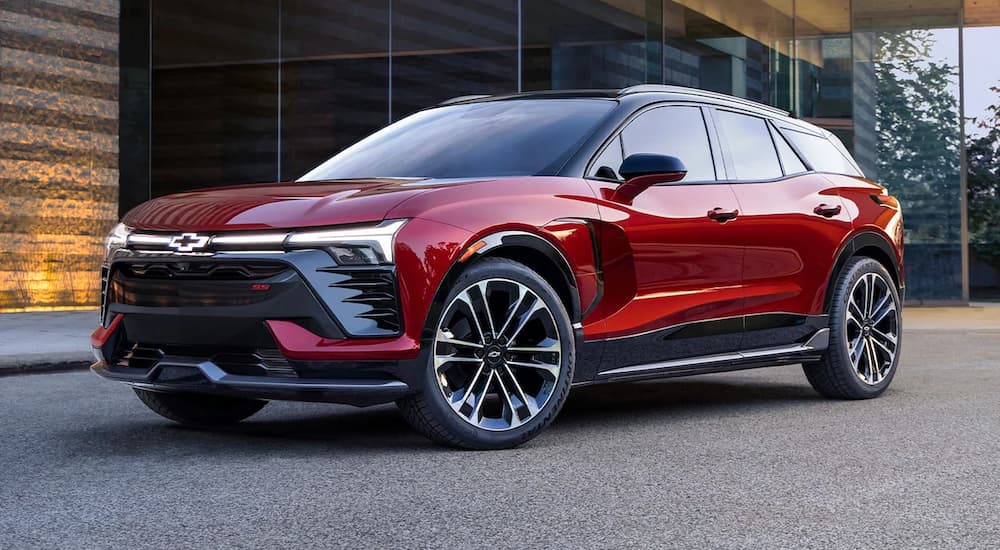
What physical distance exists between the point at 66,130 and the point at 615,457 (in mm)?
12922

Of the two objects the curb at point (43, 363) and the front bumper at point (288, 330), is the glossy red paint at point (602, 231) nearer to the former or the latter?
the front bumper at point (288, 330)

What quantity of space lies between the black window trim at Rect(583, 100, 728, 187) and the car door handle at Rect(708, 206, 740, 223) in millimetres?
161

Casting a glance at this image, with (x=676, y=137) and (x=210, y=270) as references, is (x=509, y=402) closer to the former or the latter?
(x=210, y=270)

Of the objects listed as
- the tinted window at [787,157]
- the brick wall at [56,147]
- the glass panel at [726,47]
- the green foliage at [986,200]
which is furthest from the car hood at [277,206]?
the green foliage at [986,200]

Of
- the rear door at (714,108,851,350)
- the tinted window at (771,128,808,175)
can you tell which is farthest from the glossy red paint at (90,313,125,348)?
the tinted window at (771,128,808,175)

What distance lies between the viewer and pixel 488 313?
528 centimetres

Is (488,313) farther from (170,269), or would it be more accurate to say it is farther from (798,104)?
(798,104)

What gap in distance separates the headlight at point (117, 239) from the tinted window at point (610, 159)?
2.02 m

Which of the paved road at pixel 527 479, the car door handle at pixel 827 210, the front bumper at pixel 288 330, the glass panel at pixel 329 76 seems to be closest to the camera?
the paved road at pixel 527 479

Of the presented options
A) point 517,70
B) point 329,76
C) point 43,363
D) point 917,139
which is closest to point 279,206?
point 43,363

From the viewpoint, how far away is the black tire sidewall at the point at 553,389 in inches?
201

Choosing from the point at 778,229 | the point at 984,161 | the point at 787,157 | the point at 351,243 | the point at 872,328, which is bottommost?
the point at 872,328

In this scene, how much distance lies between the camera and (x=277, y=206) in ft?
16.7

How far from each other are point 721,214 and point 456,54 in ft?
41.4
